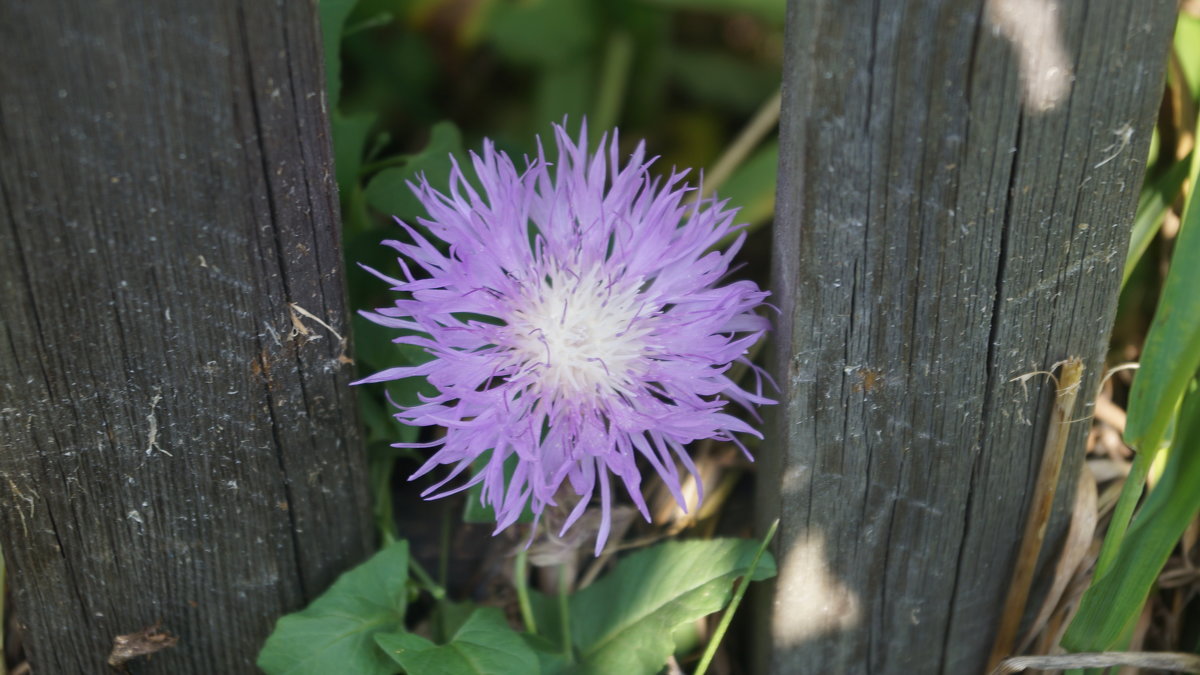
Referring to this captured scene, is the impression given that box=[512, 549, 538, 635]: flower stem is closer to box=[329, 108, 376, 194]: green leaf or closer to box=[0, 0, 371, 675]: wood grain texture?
box=[0, 0, 371, 675]: wood grain texture

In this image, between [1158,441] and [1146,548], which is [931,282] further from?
[1146,548]

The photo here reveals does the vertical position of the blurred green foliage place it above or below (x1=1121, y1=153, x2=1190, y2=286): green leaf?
below

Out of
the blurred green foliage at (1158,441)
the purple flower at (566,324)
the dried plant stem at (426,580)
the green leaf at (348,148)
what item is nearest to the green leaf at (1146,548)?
the blurred green foliage at (1158,441)

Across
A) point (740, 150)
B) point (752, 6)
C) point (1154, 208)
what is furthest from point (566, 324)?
point (752, 6)

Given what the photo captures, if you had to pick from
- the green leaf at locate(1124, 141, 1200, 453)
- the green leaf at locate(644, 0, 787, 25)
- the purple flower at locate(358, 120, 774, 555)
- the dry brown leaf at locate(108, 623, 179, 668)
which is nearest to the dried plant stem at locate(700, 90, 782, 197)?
the green leaf at locate(644, 0, 787, 25)

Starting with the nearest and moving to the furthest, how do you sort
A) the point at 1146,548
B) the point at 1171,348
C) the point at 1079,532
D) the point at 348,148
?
the point at 1171,348
the point at 1146,548
the point at 1079,532
the point at 348,148

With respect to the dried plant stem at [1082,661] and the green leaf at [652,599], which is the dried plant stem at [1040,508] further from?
the green leaf at [652,599]
